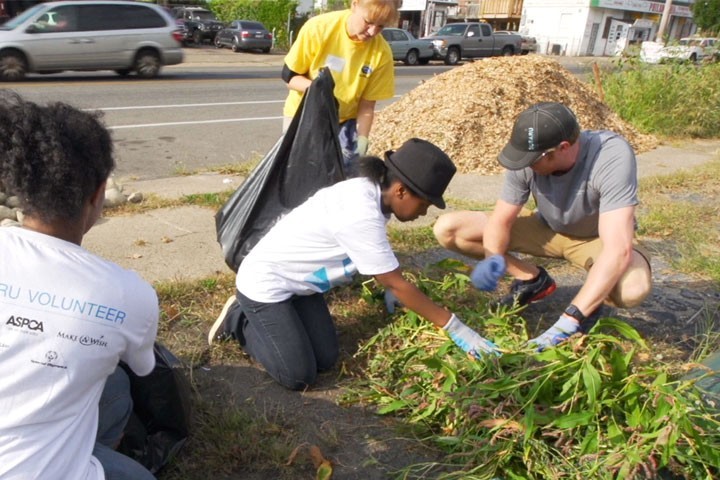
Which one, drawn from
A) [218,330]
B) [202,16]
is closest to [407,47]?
[202,16]

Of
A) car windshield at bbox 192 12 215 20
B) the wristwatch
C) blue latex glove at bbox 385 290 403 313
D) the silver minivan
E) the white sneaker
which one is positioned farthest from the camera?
car windshield at bbox 192 12 215 20

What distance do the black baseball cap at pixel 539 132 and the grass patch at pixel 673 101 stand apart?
7.47 metres

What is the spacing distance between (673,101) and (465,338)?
8.53 metres

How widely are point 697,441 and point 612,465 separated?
27 centimetres

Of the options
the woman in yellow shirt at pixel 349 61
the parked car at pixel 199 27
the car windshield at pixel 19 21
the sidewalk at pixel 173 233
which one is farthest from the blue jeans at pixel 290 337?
the parked car at pixel 199 27

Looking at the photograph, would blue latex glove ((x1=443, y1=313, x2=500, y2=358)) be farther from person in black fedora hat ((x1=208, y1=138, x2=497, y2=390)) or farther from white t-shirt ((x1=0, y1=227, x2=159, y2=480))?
white t-shirt ((x1=0, y1=227, x2=159, y2=480))

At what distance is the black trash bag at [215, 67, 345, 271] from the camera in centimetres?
341

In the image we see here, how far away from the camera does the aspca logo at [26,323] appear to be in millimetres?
1415

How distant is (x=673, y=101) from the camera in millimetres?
9750

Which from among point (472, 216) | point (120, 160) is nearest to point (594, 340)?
point (472, 216)

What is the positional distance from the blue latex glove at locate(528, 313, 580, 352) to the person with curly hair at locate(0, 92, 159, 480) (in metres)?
1.72

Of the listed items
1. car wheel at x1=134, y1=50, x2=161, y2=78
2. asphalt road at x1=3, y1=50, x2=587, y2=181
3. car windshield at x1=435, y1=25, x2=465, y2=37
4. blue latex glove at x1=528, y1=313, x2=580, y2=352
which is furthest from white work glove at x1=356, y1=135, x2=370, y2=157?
car windshield at x1=435, y1=25, x2=465, y2=37

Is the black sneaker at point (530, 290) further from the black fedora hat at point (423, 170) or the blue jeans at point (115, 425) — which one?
the blue jeans at point (115, 425)

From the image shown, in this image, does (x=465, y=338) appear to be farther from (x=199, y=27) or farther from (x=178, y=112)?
(x=199, y=27)
